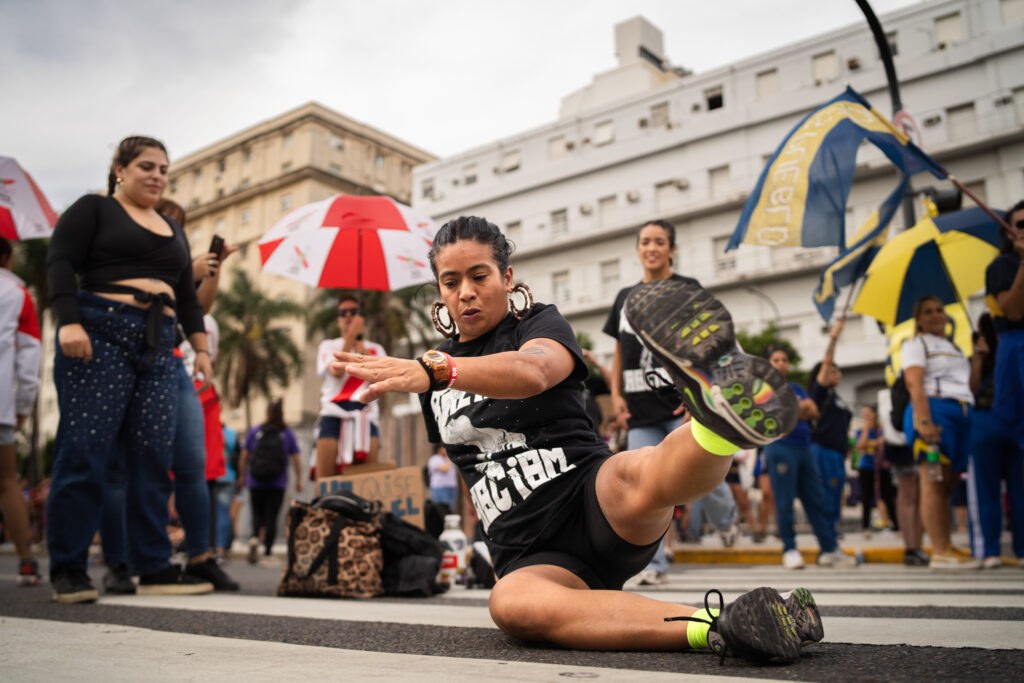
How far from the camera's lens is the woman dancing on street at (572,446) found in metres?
1.89

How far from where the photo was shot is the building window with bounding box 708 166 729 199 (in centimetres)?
4206

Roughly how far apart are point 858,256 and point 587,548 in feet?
21.1

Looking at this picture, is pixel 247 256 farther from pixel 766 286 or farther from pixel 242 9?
pixel 242 9

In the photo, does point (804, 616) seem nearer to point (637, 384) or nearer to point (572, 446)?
point (572, 446)

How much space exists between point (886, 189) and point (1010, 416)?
36.0m

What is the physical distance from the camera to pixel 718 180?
42406 millimetres

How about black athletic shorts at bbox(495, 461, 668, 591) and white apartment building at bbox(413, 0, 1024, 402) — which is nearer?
black athletic shorts at bbox(495, 461, 668, 591)

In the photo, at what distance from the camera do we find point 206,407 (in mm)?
6430

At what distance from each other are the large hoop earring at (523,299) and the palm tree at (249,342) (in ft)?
145

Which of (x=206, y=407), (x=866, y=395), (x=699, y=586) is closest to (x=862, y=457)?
(x=699, y=586)

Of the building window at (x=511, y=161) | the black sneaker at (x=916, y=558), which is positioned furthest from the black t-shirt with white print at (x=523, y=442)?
the building window at (x=511, y=161)

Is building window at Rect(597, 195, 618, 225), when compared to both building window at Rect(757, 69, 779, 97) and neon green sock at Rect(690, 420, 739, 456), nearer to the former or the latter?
building window at Rect(757, 69, 779, 97)

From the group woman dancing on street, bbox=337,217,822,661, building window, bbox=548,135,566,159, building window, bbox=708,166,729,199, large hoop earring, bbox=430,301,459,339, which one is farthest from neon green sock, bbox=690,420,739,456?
building window, bbox=548,135,566,159

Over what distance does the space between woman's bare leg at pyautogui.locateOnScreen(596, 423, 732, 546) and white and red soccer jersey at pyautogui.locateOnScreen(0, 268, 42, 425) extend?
14.4 feet
